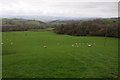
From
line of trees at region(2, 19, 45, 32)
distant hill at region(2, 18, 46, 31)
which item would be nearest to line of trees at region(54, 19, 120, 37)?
line of trees at region(2, 19, 45, 32)

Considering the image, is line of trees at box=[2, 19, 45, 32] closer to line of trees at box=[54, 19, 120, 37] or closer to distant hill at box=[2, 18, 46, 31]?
distant hill at box=[2, 18, 46, 31]

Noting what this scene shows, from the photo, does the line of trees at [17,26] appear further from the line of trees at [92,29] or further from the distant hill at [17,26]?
the line of trees at [92,29]

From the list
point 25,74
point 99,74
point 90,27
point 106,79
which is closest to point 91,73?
point 99,74

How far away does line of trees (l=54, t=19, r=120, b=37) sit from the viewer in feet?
186

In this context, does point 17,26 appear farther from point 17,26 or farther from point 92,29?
point 92,29

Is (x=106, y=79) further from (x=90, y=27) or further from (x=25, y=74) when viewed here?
(x=90, y=27)

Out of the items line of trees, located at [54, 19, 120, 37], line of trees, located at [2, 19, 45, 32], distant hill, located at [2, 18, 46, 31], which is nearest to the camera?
line of trees, located at [54, 19, 120, 37]

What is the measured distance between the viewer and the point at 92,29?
65875 mm

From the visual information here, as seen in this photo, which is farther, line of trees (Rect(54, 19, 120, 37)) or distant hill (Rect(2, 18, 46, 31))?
distant hill (Rect(2, 18, 46, 31))

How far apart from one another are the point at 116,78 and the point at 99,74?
5.12 ft

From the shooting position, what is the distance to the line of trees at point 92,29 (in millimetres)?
56844

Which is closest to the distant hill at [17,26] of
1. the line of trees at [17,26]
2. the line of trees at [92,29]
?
the line of trees at [17,26]

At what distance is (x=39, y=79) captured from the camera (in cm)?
1223

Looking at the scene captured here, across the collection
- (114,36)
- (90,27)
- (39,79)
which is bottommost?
(39,79)
